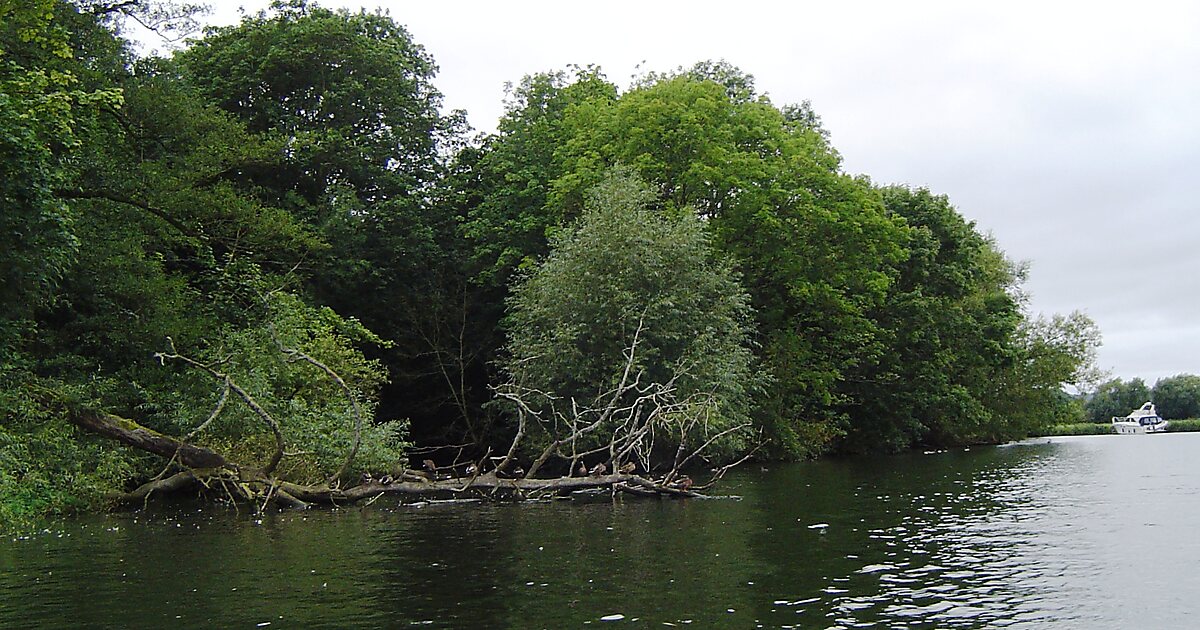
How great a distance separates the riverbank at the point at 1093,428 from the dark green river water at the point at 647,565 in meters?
52.8

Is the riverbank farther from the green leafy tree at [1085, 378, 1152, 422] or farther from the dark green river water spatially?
the dark green river water

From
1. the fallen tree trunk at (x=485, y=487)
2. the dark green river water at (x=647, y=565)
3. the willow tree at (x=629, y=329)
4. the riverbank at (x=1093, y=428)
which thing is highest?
the willow tree at (x=629, y=329)

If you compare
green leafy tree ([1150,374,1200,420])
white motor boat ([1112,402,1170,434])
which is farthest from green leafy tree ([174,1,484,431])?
green leafy tree ([1150,374,1200,420])

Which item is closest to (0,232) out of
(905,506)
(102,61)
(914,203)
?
(102,61)

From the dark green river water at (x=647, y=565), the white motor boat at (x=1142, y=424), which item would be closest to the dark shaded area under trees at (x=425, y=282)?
the dark green river water at (x=647, y=565)

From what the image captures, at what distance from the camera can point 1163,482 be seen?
24281mm

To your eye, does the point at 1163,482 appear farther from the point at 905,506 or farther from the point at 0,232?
the point at 0,232

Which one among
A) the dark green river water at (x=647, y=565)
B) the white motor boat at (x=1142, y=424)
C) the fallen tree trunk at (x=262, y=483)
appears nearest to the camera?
the dark green river water at (x=647, y=565)

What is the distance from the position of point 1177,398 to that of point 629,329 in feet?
335

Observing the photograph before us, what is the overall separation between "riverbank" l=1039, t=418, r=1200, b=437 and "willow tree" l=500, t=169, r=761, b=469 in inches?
1642

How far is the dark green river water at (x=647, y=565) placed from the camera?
384 inches

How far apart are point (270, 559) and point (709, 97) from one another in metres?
29.4

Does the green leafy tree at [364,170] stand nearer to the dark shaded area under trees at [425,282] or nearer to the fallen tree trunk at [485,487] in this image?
the dark shaded area under trees at [425,282]

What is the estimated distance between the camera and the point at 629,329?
31641 mm
